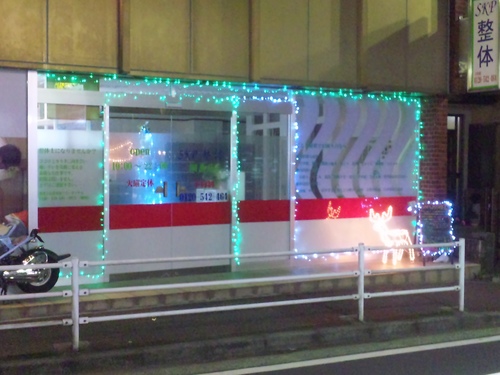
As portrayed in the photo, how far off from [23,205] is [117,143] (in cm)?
170

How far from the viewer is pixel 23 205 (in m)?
10.3

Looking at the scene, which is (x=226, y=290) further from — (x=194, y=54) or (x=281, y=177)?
(x=194, y=54)

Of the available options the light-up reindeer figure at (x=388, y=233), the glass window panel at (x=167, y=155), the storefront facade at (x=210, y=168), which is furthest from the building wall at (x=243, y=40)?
the light-up reindeer figure at (x=388, y=233)

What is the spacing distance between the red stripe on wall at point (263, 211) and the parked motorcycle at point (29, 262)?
3248 mm

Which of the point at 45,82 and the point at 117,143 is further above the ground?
the point at 45,82

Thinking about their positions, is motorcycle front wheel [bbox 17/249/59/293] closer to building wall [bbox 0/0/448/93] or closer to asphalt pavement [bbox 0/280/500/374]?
asphalt pavement [bbox 0/280/500/374]

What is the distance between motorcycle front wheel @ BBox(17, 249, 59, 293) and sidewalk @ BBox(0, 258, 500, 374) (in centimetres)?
120

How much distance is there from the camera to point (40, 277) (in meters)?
9.90

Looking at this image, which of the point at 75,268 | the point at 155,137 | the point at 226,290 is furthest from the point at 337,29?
the point at 75,268

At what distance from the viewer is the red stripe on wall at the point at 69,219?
34.2 ft

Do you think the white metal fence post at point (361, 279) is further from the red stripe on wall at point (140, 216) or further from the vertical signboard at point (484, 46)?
the vertical signboard at point (484, 46)

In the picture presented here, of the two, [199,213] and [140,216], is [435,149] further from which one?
[140,216]

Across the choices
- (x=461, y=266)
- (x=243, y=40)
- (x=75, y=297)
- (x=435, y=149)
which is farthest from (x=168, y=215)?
(x=435, y=149)

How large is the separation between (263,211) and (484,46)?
15.5 feet
